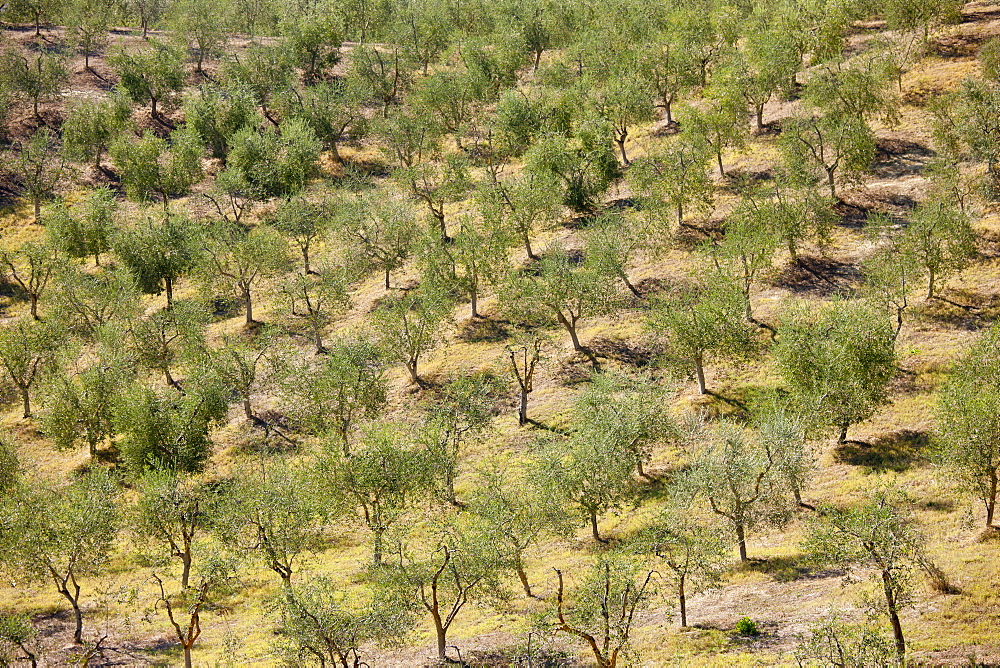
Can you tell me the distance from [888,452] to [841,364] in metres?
6.56

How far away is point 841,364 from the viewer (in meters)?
58.6

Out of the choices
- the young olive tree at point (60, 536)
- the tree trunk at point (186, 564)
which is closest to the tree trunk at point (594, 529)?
the tree trunk at point (186, 564)

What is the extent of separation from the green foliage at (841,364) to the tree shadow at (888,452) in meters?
1.30

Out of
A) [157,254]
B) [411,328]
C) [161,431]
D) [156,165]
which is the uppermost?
[156,165]

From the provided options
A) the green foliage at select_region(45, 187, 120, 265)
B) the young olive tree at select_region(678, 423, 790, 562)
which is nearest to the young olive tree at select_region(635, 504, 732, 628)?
the young olive tree at select_region(678, 423, 790, 562)

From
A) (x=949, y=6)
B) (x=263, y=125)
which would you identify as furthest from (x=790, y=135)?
(x=263, y=125)

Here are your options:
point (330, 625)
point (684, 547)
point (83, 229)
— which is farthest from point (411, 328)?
point (83, 229)

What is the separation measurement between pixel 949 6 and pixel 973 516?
263 feet

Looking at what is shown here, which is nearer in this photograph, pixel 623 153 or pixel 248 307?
pixel 248 307

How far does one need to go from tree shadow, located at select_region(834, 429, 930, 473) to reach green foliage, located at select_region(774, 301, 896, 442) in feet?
4.27

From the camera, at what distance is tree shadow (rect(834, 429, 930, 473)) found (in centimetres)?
5681

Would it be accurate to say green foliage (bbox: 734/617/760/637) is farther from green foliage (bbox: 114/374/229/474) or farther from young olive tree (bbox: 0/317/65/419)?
young olive tree (bbox: 0/317/65/419)

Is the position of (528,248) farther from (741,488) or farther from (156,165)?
(156,165)

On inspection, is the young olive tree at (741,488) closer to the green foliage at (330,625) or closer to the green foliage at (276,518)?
the green foliage at (330,625)
